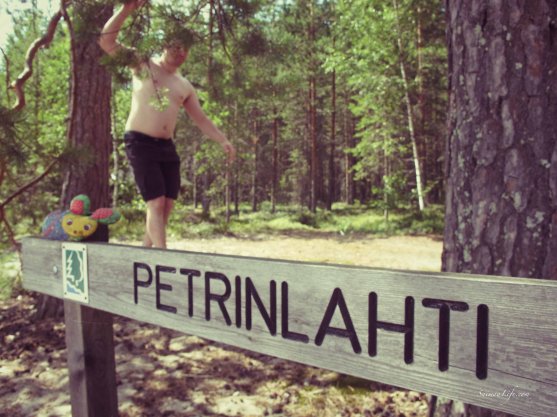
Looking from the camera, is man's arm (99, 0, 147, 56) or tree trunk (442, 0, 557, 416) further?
man's arm (99, 0, 147, 56)

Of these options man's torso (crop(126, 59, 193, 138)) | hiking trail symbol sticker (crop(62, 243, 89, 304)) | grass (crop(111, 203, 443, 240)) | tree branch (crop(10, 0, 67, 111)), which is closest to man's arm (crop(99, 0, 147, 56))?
man's torso (crop(126, 59, 193, 138))

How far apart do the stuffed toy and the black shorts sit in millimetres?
971

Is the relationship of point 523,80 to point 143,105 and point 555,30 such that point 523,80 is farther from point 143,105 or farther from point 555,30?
point 143,105

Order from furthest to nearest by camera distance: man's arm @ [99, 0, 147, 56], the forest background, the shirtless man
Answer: the forest background, the shirtless man, man's arm @ [99, 0, 147, 56]

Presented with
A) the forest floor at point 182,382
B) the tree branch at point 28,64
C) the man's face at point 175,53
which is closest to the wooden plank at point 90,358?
the forest floor at point 182,382

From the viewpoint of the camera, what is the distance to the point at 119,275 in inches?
66.5

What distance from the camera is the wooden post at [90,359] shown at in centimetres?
189

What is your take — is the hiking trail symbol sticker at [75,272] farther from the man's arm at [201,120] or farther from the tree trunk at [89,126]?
the tree trunk at [89,126]

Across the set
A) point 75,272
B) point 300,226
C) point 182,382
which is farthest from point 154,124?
point 300,226

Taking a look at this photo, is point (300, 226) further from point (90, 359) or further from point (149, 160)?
point (90, 359)

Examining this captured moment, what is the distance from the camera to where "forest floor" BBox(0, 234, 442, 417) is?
2.81 metres

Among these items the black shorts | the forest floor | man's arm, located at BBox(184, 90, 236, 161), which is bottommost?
the forest floor

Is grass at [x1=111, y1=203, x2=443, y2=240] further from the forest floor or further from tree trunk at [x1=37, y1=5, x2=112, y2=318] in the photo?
the forest floor

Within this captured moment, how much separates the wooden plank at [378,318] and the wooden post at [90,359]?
402 mm
